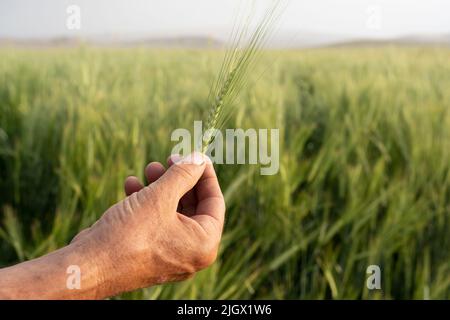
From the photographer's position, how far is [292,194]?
1.25 metres

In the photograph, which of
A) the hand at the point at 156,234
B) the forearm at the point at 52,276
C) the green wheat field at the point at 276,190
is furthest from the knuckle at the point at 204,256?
the green wheat field at the point at 276,190

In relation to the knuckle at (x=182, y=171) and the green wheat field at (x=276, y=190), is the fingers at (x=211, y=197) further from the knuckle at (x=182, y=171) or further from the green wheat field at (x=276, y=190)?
the green wheat field at (x=276, y=190)

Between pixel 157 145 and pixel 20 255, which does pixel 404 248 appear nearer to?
pixel 157 145

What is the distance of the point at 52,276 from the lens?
457 mm

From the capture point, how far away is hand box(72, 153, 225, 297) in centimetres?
50

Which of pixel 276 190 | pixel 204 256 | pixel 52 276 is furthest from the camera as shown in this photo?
pixel 276 190

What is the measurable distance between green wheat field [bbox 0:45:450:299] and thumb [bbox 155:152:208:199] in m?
0.40

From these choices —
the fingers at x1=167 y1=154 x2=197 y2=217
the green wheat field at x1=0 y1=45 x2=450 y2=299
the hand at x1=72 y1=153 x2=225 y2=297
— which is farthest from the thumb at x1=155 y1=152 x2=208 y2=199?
the green wheat field at x1=0 y1=45 x2=450 y2=299

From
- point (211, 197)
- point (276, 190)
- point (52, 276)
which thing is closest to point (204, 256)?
point (211, 197)

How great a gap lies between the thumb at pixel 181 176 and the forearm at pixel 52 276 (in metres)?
0.09

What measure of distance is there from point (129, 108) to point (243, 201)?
1.27ft

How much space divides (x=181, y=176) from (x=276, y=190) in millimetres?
620

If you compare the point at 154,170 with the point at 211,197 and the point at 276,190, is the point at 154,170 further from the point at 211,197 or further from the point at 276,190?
the point at 276,190
